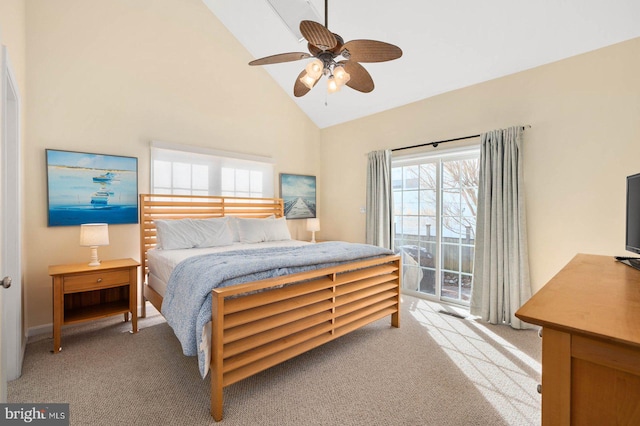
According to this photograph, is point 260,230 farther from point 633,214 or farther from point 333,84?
point 633,214

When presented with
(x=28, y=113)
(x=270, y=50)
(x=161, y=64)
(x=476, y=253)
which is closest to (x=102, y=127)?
(x=28, y=113)

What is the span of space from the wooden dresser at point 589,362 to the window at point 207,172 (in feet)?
12.0

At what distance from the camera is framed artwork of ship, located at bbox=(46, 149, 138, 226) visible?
2.73 m

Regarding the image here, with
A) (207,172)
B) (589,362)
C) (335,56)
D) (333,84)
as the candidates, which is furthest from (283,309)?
(207,172)

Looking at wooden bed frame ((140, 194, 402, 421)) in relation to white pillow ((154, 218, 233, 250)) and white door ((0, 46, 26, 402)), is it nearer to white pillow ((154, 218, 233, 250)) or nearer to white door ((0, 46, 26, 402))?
white pillow ((154, 218, 233, 250))

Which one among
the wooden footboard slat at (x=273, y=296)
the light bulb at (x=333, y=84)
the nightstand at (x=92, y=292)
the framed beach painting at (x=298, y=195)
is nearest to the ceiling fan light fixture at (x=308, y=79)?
the light bulb at (x=333, y=84)

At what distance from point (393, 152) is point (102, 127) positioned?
346 centimetres

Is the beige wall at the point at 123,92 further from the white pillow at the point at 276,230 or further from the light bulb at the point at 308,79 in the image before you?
the light bulb at the point at 308,79

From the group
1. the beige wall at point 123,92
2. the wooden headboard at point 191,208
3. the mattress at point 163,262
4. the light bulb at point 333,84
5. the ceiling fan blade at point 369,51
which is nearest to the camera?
the ceiling fan blade at point 369,51

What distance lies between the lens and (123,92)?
3.12m

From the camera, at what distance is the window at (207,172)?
344 cm

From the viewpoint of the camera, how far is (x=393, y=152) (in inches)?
159

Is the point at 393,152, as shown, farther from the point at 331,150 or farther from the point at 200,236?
the point at 200,236

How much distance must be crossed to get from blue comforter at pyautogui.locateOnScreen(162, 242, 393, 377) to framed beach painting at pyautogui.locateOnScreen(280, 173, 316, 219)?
2.17 metres
